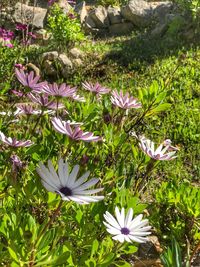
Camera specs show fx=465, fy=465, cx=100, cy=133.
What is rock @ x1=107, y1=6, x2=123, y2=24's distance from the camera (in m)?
11.7

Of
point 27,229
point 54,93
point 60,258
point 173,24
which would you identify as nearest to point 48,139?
point 54,93

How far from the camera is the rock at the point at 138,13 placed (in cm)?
1124

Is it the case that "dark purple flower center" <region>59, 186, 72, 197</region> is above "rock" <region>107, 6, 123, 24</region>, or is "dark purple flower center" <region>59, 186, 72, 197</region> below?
above

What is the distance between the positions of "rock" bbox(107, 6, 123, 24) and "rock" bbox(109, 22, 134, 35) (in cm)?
12

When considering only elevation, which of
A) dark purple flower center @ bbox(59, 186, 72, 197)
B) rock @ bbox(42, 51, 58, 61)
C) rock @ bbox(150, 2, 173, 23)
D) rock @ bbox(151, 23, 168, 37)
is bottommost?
rock @ bbox(42, 51, 58, 61)

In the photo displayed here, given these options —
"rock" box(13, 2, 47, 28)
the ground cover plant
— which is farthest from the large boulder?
the ground cover plant

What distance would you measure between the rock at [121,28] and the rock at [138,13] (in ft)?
0.43

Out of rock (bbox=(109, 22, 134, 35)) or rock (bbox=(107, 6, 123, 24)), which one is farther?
rock (bbox=(107, 6, 123, 24))

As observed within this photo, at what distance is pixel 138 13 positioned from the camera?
1126 cm

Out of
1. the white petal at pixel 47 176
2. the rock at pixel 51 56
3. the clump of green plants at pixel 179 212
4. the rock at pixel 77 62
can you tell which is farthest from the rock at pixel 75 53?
the white petal at pixel 47 176

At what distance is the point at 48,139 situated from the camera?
6.34ft

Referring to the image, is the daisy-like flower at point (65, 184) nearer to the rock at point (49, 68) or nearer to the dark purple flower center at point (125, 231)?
the dark purple flower center at point (125, 231)

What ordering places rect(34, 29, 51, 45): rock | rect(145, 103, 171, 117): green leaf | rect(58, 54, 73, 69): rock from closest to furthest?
rect(145, 103, 171, 117): green leaf, rect(58, 54, 73, 69): rock, rect(34, 29, 51, 45): rock

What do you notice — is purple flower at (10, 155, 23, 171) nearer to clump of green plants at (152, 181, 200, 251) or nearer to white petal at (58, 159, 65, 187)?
white petal at (58, 159, 65, 187)
